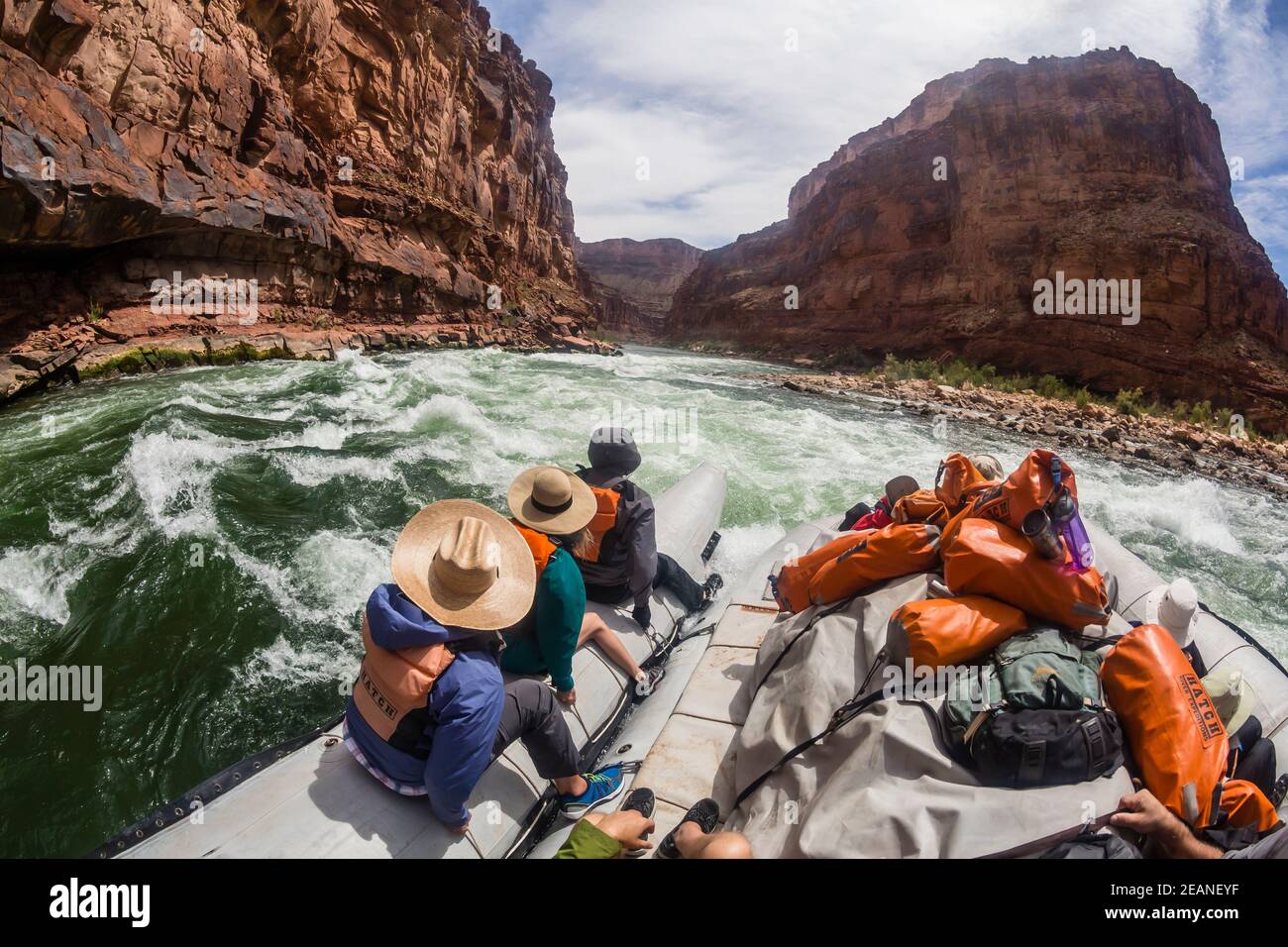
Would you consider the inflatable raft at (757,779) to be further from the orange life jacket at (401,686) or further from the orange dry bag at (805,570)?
the orange life jacket at (401,686)

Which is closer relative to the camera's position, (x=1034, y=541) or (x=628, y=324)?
(x=1034, y=541)

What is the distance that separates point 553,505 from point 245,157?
17.2m

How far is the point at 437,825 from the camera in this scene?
2.11 metres

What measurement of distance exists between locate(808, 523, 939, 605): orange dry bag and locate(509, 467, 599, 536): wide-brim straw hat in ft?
4.01

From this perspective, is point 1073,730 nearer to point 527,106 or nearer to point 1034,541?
point 1034,541

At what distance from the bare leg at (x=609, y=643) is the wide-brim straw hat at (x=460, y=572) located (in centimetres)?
110

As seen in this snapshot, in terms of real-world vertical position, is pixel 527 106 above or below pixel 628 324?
above

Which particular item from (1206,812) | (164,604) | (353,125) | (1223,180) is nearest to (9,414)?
(164,604)

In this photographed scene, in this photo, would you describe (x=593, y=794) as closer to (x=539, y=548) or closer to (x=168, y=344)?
(x=539, y=548)

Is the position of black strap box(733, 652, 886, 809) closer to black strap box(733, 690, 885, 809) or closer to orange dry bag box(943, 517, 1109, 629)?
black strap box(733, 690, 885, 809)

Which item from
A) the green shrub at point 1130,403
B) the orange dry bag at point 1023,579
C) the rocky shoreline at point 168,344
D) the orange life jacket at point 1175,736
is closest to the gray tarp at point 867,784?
the orange life jacket at point 1175,736

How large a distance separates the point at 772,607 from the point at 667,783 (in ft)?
5.22

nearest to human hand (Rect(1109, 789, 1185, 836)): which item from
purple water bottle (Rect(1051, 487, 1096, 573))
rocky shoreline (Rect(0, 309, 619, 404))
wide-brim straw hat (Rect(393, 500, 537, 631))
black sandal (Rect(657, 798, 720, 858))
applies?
purple water bottle (Rect(1051, 487, 1096, 573))

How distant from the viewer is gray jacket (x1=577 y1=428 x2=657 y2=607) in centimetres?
342
